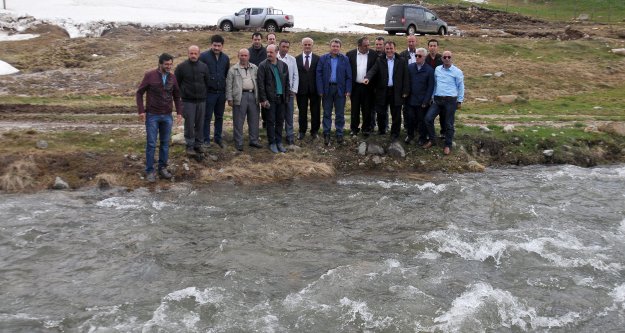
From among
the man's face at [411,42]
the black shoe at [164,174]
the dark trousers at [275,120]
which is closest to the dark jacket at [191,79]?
the black shoe at [164,174]

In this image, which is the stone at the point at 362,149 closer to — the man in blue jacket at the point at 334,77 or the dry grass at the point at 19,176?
the man in blue jacket at the point at 334,77

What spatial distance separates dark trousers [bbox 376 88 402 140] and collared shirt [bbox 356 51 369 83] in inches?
25.4

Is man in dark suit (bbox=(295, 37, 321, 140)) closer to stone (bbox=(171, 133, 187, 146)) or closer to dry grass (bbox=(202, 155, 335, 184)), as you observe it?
dry grass (bbox=(202, 155, 335, 184))

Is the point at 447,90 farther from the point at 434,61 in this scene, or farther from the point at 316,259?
the point at 316,259

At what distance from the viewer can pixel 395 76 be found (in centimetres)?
1306

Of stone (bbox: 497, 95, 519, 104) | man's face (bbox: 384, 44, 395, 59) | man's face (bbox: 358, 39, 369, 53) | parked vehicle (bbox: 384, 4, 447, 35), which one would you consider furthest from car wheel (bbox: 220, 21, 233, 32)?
man's face (bbox: 384, 44, 395, 59)

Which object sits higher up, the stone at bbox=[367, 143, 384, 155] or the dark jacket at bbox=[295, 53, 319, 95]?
the dark jacket at bbox=[295, 53, 319, 95]

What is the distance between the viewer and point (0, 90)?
19.8m

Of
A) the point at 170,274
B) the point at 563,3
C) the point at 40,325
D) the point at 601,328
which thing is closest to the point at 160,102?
the point at 170,274

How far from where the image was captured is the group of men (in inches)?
491

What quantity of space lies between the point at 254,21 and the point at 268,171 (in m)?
23.5

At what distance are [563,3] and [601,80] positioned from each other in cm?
3466

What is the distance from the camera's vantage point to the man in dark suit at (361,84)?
1322 centimetres

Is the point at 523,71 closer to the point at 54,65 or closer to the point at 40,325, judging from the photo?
the point at 54,65
